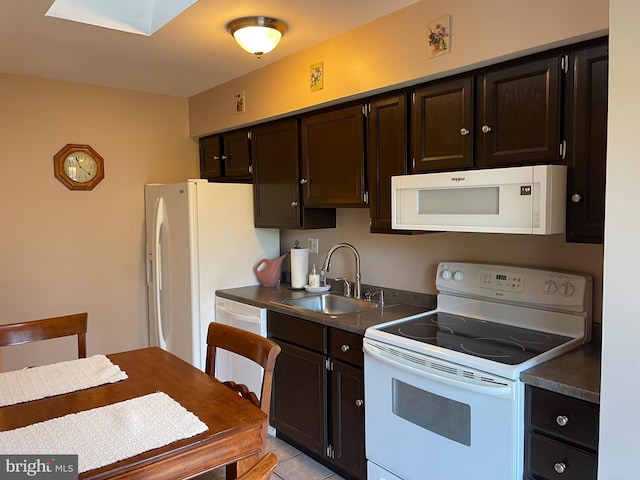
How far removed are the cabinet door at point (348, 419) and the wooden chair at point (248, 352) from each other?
649 mm

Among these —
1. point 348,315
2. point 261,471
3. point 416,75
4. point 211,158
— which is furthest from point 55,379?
point 211,158

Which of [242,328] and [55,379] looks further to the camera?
[242,328]

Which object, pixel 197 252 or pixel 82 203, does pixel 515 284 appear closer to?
pixel 197 252

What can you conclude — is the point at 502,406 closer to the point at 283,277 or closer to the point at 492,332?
the point at 492,332

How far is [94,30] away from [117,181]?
140 cm

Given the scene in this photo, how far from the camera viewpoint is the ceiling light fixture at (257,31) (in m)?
2.33

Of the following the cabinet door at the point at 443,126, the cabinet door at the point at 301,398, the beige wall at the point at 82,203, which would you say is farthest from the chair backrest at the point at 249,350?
the beige wall at the point at 82,203

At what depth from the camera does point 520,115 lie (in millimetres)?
1896

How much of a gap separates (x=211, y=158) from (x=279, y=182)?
990 mm

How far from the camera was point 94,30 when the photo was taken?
8.04 feet

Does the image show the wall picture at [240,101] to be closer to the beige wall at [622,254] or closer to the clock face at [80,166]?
the clock face at [80,166]

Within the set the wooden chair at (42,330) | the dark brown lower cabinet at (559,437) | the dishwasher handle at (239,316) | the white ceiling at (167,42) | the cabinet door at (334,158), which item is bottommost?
the dark brown lower cabinet at (559,437)

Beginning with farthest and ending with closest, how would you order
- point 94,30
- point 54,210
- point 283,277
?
point 283,277 < point 54,210 < point 94,30

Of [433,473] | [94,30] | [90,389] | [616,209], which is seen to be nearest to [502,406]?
[433,473]
